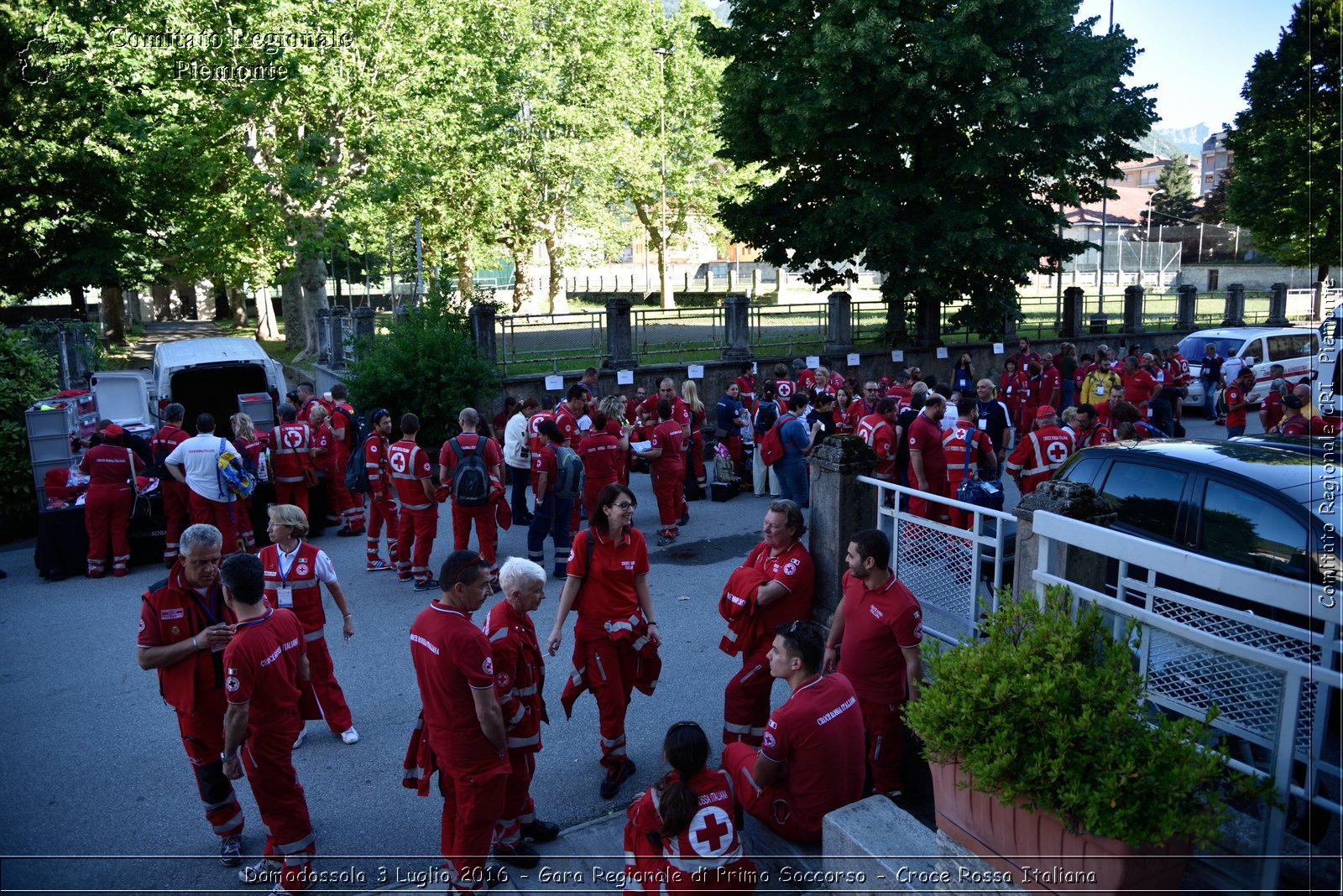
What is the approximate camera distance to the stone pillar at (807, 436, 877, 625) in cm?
718

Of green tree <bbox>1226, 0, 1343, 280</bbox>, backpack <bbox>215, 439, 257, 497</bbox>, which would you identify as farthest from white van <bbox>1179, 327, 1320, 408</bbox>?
backpack <bbox>215, 439, 257, 497</bbox>

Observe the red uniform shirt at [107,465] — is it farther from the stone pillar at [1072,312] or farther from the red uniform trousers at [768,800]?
the stone pillar at [1072,312]

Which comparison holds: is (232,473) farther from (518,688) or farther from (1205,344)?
(1205,344)

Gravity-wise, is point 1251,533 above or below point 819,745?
above

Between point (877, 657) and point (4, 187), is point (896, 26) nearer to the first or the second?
point (877, 657)

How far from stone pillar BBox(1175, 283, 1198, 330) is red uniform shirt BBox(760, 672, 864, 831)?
30.0 m

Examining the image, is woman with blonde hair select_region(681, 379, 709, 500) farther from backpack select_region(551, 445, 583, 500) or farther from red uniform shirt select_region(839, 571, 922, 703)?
red uniform shirt select_region(839, 571, 922, 703)

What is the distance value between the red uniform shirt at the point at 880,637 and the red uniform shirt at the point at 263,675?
126 inches

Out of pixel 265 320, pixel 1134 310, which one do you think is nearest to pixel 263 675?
pixel 1134 310

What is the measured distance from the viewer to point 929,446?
33.9 ft

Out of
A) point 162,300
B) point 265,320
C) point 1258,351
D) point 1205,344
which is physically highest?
point 162,300

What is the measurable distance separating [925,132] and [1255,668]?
2040 centimetres

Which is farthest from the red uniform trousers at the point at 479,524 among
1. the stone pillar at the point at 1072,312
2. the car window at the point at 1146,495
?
the stone pillar at the point at 1072,312

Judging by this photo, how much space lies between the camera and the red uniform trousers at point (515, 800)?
507cm
